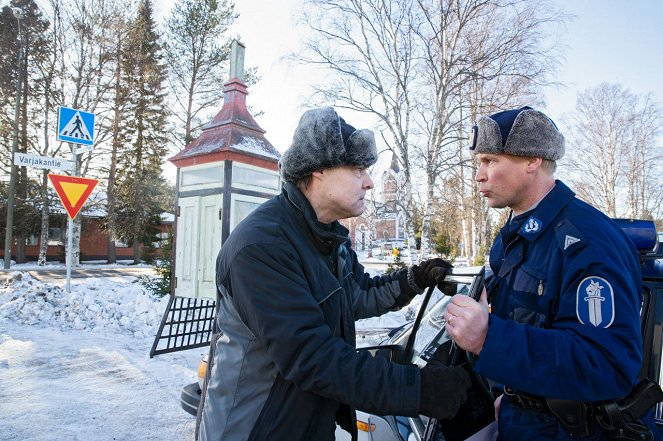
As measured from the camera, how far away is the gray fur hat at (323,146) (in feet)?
5.56

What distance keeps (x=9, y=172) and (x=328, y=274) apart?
28.1 meters

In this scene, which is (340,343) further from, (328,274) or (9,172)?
(9,172)

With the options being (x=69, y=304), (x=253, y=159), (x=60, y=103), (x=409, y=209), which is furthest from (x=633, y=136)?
(x=60, y=103)

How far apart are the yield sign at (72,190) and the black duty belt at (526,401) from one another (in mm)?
8280

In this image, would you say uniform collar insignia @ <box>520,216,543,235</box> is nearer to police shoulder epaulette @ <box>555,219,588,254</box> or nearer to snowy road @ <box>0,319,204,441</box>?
police shoulder epaulette @ <box>555,219,588,254</box>

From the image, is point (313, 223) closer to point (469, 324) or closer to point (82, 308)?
point (469, 324)

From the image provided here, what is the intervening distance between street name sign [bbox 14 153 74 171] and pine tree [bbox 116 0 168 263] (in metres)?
17.9

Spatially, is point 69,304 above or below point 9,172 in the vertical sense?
below

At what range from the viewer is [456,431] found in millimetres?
2035

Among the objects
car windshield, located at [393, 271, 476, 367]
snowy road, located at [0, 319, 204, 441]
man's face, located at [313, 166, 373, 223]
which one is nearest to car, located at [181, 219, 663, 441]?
car windshield, located at [393, 271, 476, 367]

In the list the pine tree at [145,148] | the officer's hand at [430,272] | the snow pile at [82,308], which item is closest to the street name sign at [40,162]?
the snow pile at [82,308]

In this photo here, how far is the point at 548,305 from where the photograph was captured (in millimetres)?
1448

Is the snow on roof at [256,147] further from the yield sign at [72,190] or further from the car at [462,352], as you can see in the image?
the car at [462,352]

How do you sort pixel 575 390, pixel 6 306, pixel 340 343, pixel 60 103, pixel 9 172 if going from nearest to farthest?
pixel 575 390 < pixel 340 343 < pixel 6 306 < pixel 60 103 < pixel 9 172
